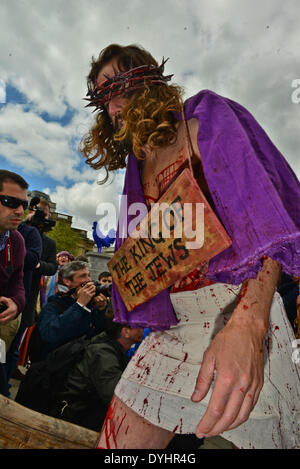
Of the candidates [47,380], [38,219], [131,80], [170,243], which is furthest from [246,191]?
[38,219]

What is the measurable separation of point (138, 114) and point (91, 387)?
2114mm

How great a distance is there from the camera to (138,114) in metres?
1.13

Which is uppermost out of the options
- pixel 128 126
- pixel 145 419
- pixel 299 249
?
pixel 128 126

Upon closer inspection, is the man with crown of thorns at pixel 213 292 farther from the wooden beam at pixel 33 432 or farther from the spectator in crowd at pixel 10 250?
the spectator in crowd at pixel 10 250

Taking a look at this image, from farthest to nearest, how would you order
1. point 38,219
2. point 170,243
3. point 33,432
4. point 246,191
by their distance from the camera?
point 38,219 < point 33,432 < point 170,243 < point 246,191

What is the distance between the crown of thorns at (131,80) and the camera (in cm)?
124

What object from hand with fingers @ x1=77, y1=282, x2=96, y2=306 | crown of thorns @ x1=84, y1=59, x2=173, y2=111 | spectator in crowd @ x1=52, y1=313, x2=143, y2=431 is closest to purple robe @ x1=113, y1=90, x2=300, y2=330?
crown of thorns @ x1=84, y1=59, x2=173, y2=111

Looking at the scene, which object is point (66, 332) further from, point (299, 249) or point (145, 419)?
point (299, 249)

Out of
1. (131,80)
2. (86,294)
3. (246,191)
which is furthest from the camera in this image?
(86,294)

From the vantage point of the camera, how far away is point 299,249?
630 millimetres

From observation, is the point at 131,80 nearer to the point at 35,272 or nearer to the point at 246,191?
the point at 246,191

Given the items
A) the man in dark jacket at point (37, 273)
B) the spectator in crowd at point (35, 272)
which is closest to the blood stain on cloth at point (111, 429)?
the spectator in crowd at point (35, 272)

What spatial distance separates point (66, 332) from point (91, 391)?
0.71 metres
